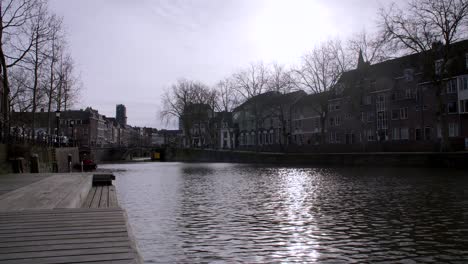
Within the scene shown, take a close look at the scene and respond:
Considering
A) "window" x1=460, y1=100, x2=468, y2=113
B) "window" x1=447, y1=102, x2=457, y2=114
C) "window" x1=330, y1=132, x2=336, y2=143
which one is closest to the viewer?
"window" x1=460, y1=100, x2=468, y2=113

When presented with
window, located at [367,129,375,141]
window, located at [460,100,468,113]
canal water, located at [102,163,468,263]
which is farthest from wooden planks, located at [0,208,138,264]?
window, located at [367,129,375,141]

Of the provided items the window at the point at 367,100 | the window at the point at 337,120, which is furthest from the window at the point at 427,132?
the window at the point at 337,120

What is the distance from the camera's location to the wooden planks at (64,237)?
5.33 m

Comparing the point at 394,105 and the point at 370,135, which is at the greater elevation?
the point at 394,105

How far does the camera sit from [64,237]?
639cm

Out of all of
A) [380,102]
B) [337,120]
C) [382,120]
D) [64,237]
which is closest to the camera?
[64,237]

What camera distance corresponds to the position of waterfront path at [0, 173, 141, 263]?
5.37 m

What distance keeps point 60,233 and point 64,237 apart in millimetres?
322

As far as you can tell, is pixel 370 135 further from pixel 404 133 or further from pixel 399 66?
pixel 399 66

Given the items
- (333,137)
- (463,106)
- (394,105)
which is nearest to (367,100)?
(394,105)

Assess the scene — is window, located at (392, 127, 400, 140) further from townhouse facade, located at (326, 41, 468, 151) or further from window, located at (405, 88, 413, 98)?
window, located at (405, 88, 413, 98)

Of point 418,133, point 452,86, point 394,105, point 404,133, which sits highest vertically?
point 452,86

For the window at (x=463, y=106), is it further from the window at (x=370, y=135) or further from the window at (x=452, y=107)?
the window at (x=370, y=135)

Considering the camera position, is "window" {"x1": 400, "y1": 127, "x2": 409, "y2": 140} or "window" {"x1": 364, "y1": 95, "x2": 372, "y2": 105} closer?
"window" {"x1": 400, "y1": 127, "x2": 409, "y2": 140}
